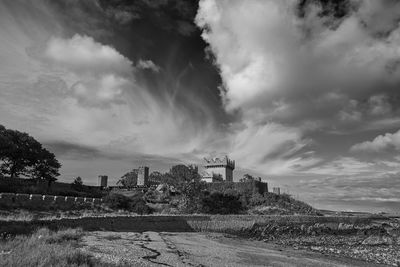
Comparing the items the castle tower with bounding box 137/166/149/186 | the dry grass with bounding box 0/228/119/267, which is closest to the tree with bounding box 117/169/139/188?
the castle tower with bounding box 137/166/149/186

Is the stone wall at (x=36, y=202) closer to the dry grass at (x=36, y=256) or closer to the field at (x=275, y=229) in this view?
the field at (x=275, y=229)

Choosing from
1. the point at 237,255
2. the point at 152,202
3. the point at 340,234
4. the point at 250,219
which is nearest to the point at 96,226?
the point at 237,255

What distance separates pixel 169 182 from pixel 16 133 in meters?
25.0

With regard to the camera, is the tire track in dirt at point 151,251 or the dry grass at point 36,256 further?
the tire track in dirt at point 151,251

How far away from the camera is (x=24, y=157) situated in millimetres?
49812

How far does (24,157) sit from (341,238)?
4527cm

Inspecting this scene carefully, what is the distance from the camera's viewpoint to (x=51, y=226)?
67.3 ft

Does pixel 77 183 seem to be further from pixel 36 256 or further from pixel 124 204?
pixel 36 256

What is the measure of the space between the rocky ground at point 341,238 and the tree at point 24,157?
33428mm

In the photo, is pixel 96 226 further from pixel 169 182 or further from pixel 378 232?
pixel 378 232

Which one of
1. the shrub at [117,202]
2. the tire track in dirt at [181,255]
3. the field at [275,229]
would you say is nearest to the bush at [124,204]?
the shrub at [117,202]

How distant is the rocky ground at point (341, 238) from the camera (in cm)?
2702

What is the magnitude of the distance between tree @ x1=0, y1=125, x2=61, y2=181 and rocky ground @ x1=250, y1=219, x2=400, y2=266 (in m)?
33.4

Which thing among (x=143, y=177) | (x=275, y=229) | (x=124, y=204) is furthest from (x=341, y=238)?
(x=143, y=177)
